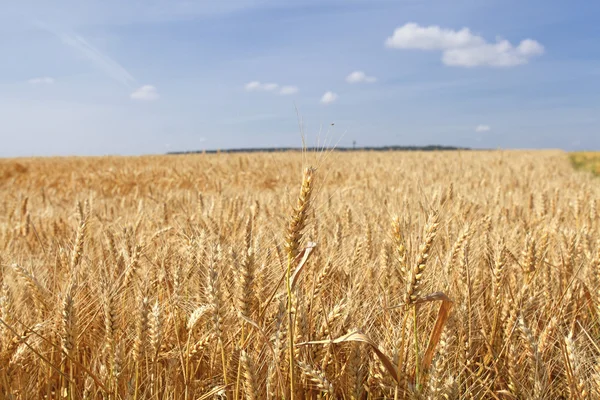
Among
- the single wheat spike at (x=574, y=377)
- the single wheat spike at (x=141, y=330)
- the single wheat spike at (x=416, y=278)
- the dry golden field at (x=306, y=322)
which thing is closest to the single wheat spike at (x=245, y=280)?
the dry golden field at (x=306, y=322)

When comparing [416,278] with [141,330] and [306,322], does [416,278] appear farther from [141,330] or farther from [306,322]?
[141,330]

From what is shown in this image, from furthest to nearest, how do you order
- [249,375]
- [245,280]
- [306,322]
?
[306,322]
[245,280]
[249,375]

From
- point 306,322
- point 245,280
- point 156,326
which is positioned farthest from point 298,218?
point 156,326

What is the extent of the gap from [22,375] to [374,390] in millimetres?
1170

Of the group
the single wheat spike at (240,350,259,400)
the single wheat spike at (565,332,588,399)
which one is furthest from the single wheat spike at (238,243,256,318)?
the single wheat spike at (565,332,588,399)

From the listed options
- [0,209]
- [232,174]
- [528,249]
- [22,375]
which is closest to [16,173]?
[232,174]

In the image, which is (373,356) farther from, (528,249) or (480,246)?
(480,246)

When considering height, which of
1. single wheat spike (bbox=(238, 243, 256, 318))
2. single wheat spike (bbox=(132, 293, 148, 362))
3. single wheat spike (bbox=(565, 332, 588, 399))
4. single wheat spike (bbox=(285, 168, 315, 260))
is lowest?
single wheat spike (bbox=(565, 332, 588, 399))

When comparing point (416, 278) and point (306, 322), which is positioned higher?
point (416, 278)

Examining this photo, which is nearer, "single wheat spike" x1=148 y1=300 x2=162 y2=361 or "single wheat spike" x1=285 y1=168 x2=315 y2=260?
"single wheat spike" x1=285 y1=168 x2=315 y2=260

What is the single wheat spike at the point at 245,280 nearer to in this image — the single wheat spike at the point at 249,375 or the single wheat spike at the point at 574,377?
the single wheat spike at the point at 249,375

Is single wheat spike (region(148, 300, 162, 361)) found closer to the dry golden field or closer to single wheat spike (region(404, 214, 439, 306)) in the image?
the dry golden field

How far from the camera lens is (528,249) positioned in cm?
181

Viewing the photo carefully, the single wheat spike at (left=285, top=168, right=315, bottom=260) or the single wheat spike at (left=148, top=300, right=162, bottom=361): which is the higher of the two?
the single wheat spike at (left=285, top=168, right=315, bottom=260)
